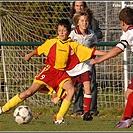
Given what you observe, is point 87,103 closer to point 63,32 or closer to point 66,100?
point 66,100

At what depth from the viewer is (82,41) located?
446 inches

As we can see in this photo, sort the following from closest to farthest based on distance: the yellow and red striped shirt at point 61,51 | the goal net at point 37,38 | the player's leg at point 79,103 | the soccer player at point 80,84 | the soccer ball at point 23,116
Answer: the soccer ball at point 23,116 < the yellow and red striped shirt at point 61,51 < the soccer player at point 80,84 < the player's leg at point 79,103 < the goal net at point 37,38

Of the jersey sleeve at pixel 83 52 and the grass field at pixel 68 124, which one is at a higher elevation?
the jersey sleeve at pixel 83 52

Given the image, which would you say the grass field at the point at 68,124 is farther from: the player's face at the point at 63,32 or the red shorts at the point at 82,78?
the player's face at the point at 63,32

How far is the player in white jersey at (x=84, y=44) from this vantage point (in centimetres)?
1094

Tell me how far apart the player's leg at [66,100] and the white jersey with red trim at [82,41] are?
3.40 ft

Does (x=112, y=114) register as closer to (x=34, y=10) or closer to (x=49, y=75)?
(x=49, y=75)

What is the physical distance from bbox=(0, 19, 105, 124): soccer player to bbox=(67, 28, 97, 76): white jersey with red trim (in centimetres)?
65

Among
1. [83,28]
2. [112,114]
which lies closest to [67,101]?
[83,28]

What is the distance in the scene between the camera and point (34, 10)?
1564cm

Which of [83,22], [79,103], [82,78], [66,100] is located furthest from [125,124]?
[79,103]

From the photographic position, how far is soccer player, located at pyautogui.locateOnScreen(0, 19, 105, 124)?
33.0 ft

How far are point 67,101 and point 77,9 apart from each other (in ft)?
8.88

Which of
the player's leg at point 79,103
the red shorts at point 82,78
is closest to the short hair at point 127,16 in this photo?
the red shorts at point 82,78
